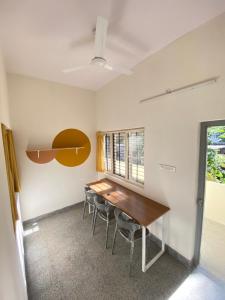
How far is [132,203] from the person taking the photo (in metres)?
2.36

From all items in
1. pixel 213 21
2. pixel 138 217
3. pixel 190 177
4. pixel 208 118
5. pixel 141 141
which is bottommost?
pixel 138 217

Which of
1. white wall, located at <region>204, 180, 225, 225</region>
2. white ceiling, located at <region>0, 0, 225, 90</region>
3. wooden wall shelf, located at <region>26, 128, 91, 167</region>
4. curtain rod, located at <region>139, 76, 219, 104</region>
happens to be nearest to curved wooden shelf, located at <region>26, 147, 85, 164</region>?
wooden wall shelf, located at <region>26, 128, 91, 167</region>

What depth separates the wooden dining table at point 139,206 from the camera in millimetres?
1876

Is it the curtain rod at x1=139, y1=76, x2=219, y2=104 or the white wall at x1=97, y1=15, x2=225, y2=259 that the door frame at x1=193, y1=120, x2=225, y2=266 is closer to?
the white wall at x1=97, y1=15, x2=225, y2=259

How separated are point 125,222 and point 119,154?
5.76 feet

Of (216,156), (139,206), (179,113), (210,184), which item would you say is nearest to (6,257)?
(139,206)

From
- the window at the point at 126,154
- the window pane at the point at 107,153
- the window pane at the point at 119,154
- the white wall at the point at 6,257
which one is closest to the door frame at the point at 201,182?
the window at the point at 126,154

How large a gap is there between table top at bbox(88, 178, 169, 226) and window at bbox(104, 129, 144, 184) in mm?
339

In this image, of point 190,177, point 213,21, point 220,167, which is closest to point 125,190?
point 190,177

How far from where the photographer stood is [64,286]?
171 cm

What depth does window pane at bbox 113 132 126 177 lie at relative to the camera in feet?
10.7

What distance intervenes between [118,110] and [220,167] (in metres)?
2.13

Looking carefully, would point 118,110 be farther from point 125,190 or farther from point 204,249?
point 204,249

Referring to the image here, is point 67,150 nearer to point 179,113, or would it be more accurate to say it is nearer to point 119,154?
point 119,154
